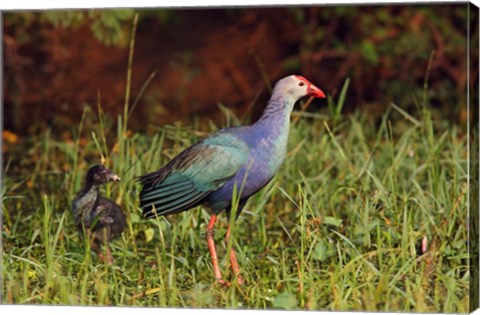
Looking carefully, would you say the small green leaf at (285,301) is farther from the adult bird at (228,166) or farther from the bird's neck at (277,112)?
the bird's neck at (277,112)

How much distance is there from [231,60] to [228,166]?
4472 millimetres

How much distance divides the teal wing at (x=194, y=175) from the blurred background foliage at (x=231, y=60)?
3.03 metres

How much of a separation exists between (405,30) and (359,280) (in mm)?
4185

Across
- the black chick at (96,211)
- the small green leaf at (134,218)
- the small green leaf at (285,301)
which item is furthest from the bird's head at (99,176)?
the small green leaf at (285,301)

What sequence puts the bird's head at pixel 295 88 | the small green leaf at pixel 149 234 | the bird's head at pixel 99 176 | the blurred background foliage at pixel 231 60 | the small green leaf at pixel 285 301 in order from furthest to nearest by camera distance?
the blurred background foliage at pixel 231 60, the small green leaf at pixel 149 234, the bird's head at pixel 99 176, the bird's head at pixel 295 88, the small green leaf at pixel 285 301

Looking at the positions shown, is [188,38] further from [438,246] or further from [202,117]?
[438,246]

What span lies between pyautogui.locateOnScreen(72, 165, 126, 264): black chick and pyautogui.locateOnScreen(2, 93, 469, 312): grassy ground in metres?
0.09

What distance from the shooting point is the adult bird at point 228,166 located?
525 centimetres

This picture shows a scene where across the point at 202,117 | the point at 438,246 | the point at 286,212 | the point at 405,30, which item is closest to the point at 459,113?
the point at 405,30

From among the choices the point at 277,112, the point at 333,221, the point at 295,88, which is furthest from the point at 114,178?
the point at 333,221

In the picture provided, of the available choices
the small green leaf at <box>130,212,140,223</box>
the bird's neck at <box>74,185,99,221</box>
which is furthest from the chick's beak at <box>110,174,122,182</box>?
the small green leaf at <box>130,212,140,223</box>

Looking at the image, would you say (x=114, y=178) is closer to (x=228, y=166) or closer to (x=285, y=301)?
(x=228, y=166)

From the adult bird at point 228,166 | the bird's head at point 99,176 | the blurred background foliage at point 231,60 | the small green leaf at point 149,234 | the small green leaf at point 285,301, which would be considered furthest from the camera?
the blurred background foliage at point 231,60

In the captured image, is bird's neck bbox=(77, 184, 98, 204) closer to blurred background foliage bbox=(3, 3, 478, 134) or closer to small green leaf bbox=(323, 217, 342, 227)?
small green leaf bbox=(323, 217, 342, 227)
